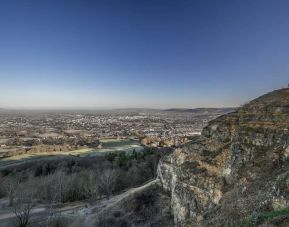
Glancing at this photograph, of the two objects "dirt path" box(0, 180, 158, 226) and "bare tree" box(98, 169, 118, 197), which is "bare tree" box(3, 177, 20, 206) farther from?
"bare tree" box(98, 169, 118, 197)

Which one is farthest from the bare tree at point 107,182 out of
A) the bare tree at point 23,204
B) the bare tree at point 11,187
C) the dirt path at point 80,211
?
the bare tree at point 11,187

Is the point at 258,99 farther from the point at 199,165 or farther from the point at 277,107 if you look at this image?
the point at 199,165

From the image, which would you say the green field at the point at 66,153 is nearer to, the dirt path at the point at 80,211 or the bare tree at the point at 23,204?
the bare tree at the point at 23,204

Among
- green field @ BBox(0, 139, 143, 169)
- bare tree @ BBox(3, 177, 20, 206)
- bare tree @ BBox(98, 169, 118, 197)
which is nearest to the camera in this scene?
bare tree @ BBox(3, 177, 20, 206)

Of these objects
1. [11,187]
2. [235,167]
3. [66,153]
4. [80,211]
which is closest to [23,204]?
[11,187]

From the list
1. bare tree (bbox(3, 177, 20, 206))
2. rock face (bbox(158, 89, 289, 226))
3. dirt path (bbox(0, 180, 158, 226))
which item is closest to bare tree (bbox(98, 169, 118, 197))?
dirt path (bbox(0, 180, 158, 226))

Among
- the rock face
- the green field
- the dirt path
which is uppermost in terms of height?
the rock face

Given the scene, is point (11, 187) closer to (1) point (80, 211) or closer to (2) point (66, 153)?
(1) point (80, 211)

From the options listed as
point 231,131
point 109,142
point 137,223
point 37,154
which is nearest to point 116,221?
point 137,223
